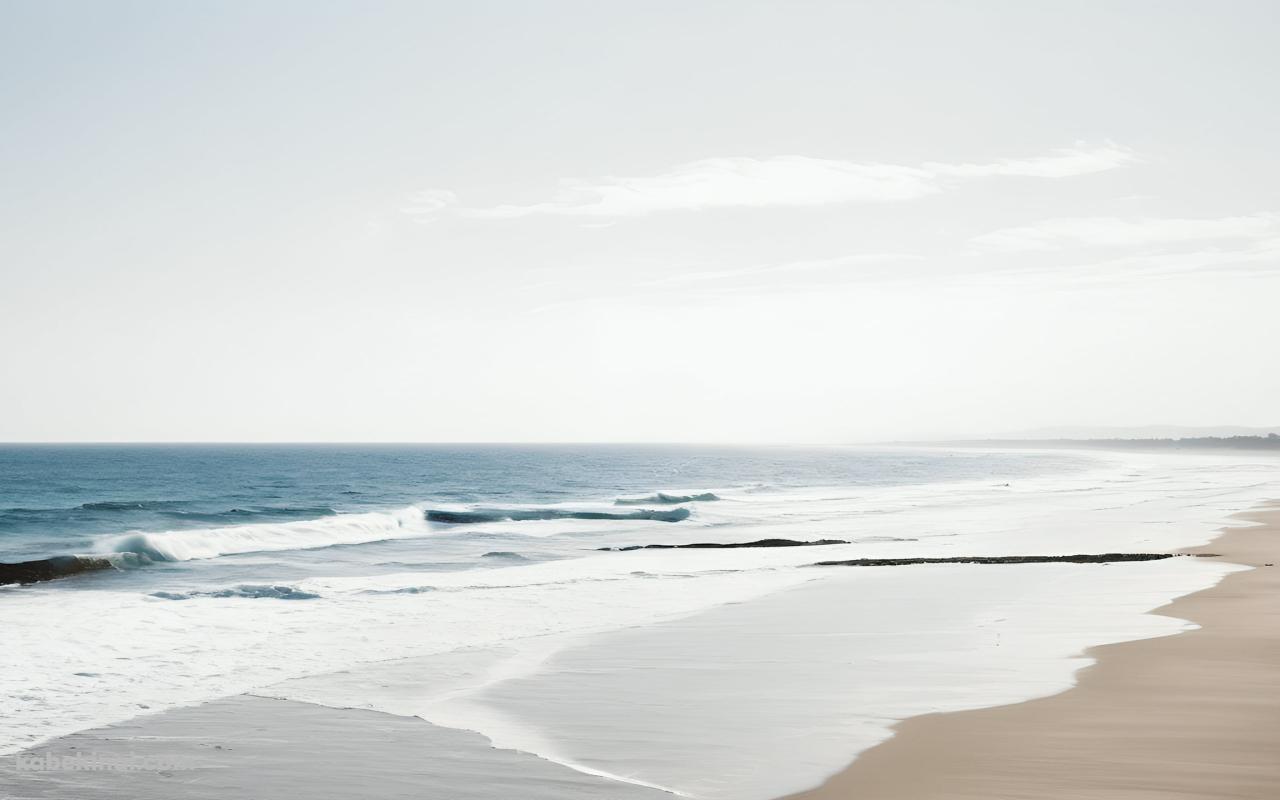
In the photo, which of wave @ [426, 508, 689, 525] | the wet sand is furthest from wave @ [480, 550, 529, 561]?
the wet sand

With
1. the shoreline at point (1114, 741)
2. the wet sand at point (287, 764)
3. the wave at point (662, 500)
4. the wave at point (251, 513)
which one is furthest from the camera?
the wave at point (662, 500)

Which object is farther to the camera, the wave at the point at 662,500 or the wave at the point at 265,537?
the wave at the point at 662,500

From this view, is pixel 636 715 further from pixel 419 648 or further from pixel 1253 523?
pixel 1253 523

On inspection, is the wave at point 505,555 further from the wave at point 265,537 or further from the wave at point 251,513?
the wave at point 251,513

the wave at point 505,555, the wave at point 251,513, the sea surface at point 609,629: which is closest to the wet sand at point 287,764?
the sea surface at point 609,629

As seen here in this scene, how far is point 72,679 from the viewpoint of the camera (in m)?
13.2

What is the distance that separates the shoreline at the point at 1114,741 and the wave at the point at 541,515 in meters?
39.7

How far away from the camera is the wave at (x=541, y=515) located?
173 ft

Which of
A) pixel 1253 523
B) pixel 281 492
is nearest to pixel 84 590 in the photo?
pixel 1253 523

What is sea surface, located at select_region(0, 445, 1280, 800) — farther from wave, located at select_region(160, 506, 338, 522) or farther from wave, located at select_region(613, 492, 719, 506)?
wave, located at select_region(613, 492, 719, 506)

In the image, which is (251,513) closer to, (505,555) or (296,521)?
(296,521)

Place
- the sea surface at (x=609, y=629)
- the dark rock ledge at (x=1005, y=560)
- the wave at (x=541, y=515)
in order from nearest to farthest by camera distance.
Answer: the sea surface at (x=609, y=629) → the dark rock ledge at (x=1005, y=560) → the wave at (x=541, y=515)

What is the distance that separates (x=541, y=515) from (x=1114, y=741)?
47745 mm

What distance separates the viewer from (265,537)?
4219 cm
